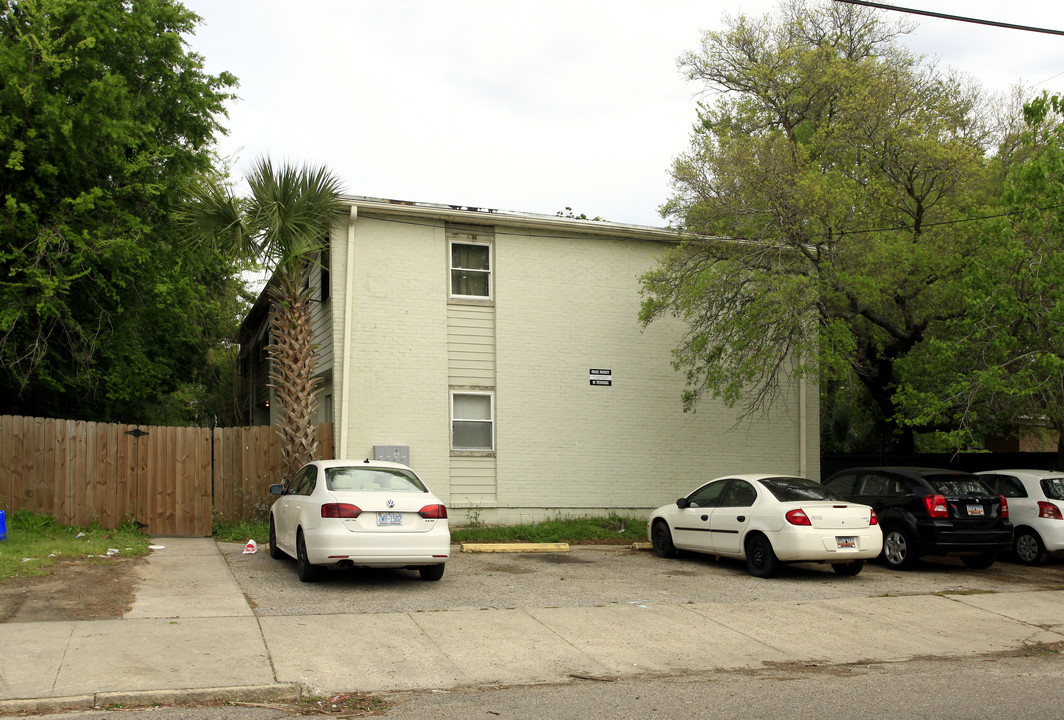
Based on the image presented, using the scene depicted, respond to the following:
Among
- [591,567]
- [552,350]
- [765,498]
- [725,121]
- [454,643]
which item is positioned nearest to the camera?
[454,643]

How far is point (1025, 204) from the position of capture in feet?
44.4

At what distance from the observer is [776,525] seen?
11.8 meters

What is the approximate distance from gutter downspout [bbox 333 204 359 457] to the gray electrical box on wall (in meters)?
0.55

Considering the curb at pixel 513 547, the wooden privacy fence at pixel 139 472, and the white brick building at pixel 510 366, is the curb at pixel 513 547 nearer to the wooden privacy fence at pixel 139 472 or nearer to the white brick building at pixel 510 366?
the white brick building at pixel 510 366

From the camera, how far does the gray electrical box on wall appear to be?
15859 mm

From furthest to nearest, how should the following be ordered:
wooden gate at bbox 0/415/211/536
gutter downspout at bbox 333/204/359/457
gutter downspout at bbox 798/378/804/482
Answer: gutter downspout at bbox 798/378/804/482 < gutter downspout at bbox 333/204/359/457 < wooden gate at bbox 0/415/211/536

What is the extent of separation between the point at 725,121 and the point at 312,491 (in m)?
19.9

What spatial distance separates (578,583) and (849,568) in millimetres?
3927

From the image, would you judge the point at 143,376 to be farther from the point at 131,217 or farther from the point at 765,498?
the point at 765,498

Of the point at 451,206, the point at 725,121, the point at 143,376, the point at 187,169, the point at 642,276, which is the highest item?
the point at 725,121

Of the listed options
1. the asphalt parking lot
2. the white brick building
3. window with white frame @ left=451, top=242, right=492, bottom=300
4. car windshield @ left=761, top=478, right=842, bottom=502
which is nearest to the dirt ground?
the asphalt parking lot

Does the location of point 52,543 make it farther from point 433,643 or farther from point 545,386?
point 545,386

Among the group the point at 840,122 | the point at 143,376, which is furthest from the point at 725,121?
the point at 143,376

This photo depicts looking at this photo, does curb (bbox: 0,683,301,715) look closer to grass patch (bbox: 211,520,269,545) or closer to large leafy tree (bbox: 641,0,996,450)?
grass patch (bbox: 211,520,269,545)
